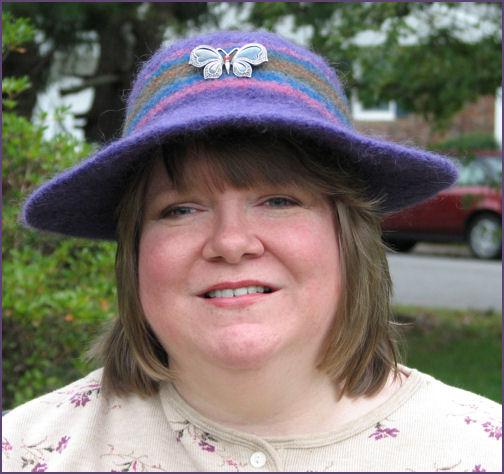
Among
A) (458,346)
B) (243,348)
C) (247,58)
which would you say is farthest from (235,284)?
(458,346)

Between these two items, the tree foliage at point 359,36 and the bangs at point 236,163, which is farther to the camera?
the tree foliage at point 359,36

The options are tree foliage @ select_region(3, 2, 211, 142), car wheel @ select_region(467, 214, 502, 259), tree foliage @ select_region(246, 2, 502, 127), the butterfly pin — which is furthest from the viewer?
car wheel @ select_region(467, 214, 502, 259)

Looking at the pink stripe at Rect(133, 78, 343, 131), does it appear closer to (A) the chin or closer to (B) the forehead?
(B) the forehead

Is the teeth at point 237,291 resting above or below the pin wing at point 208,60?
below

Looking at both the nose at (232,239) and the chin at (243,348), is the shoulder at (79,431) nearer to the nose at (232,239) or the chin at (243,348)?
the chin at (243,348)

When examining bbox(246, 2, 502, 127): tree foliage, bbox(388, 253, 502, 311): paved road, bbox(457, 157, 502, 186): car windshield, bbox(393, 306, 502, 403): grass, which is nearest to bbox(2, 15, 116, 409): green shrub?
bbox(393, 306, 502, 403): grass

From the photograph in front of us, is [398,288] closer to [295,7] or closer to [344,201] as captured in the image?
[295,7]

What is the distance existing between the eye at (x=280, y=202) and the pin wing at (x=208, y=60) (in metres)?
0.30

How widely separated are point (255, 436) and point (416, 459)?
365 mm

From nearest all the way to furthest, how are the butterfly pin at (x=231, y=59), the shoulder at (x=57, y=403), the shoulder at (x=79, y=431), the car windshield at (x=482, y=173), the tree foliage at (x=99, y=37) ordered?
the butterfly pin at (x=231, y=59)
the shoulder at (x=79, y=431)
the shoulder at (x=57, y=403)
the tree foliage at (x=99, y=37)
the car windshield at (x=482, y=173)

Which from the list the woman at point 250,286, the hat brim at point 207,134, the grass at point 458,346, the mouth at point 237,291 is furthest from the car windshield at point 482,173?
the mouth at point 237,291

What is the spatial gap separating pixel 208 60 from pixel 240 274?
0.48m

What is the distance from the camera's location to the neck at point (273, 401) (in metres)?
1.66

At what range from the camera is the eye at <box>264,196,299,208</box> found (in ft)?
5.41
